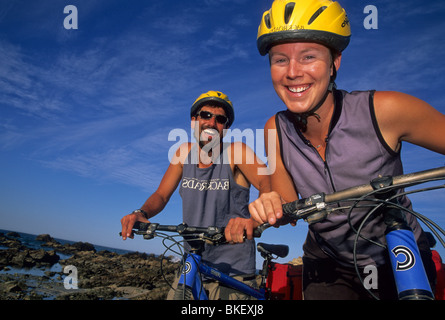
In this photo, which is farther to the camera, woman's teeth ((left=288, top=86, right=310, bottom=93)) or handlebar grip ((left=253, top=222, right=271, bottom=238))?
woman's teeth ((left=288, top=86, right=310, bottom=93))

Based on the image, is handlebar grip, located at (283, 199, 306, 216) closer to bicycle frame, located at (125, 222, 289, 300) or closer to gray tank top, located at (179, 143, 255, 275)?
bicycle frame, located at (125, 222, 289, 300)

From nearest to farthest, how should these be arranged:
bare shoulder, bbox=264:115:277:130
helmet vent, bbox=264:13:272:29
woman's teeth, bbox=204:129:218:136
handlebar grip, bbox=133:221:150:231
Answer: helmet vent, bbox=264:13:272:29, bare shoulder, bbox=264:115:277:130, handlebar grip, bbox=133:221:150:231, woman's teeth, bbox=204:129:218:136

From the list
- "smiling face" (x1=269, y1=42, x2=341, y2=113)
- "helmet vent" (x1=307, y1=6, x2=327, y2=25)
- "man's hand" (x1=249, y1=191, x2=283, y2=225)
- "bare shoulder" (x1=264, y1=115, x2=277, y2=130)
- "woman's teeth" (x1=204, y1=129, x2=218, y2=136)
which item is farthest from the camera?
"woman's teeth" (x1=204, y1=129, x2=218, y2=136)

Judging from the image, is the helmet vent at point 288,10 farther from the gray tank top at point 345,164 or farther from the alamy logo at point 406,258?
the alamy logo at point 406,258

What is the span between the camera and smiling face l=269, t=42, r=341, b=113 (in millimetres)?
2859

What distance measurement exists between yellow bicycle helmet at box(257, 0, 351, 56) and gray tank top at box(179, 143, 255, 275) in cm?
242

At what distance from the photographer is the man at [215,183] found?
180 inches

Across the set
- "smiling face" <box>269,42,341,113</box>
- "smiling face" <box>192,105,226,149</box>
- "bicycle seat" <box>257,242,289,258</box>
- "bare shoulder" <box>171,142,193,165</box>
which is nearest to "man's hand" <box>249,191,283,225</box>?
"smiling face" <box>269,42,341,113</box>

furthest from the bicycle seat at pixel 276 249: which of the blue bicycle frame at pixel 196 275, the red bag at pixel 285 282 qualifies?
the blue bicycle frame at pixel 196 275

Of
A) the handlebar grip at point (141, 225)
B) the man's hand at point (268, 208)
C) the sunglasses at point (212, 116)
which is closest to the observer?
the man's hand at point (268, 208)

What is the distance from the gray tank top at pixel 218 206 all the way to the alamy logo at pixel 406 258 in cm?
319

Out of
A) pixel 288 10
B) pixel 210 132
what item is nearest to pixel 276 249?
pixel 210 132

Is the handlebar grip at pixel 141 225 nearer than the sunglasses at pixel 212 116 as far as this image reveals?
Yes
